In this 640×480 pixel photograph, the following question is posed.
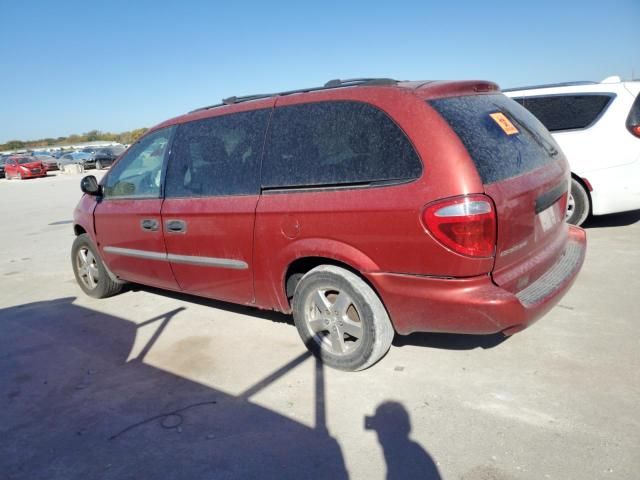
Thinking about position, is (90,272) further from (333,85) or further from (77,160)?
(77,160)

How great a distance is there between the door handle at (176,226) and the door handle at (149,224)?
0.16 m

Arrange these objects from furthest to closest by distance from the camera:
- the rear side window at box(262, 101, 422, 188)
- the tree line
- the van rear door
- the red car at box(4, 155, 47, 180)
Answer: the tree line → the red car at box(4, 155, 47, 180) → the rear side window at box(262, 101, 422, 188) → the van rear door

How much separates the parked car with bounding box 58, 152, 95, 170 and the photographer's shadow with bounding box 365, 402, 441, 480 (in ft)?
119

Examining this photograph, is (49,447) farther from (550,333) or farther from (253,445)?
(550,333)

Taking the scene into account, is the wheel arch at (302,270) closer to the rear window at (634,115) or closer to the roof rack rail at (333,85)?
the roof rack rail at (333,85)

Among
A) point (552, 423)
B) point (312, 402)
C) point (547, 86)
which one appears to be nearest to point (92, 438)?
point (312, 402)

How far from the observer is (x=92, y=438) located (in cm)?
281

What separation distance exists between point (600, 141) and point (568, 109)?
2.01 ft

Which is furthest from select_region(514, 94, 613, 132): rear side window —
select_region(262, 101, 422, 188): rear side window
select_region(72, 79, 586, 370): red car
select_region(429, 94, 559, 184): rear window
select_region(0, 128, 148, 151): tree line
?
select_region(0, 128, 148, 151): tree line

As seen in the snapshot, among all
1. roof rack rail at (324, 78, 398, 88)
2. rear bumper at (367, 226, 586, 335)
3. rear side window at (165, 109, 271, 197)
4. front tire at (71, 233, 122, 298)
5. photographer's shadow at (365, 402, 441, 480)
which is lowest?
photographer's shadow at (365, 402, 441, 480)

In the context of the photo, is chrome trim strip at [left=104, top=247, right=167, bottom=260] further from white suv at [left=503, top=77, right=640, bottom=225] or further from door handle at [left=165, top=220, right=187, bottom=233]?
white suv at [left=503, top=77, right=640, bottom=225]

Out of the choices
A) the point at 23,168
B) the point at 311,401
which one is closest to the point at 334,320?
the point at 311,401

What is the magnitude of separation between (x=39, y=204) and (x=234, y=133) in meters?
14.5

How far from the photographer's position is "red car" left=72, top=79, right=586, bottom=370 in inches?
105
